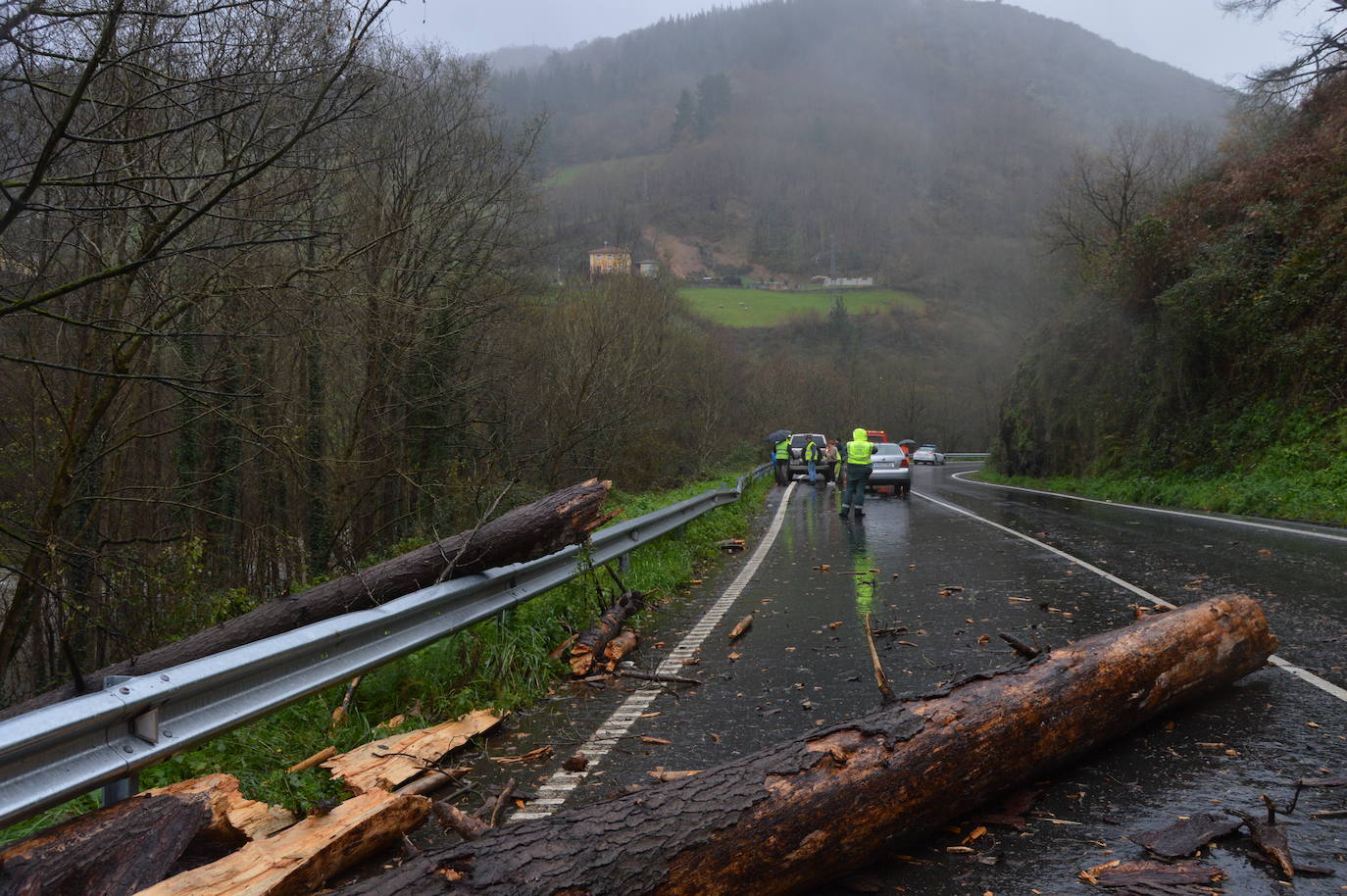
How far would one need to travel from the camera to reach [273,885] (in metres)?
2.96

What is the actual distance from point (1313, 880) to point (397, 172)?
18.1 metres

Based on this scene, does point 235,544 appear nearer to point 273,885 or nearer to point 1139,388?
point 273,885

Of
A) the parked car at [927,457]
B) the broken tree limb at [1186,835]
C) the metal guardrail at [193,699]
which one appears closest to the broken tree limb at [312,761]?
the metal guardrail at [193,699]

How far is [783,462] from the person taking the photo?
38.9 metres

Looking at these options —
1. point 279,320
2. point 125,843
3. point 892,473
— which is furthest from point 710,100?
point 125,843

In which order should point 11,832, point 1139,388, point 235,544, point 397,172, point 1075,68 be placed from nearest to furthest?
point 11,832 → point 235,544 → point 397,172 → point 1139,388 → point 1075,68

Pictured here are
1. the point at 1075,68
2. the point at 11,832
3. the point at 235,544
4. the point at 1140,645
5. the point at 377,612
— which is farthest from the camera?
the point at 1075,68

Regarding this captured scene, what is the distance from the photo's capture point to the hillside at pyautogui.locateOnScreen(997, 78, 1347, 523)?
2008cm

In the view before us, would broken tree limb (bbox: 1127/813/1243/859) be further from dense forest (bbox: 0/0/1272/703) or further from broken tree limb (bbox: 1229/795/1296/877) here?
dense forest (bbox: 0/0/1272/703)

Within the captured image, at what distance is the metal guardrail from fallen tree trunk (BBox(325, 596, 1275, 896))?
40.6 inches

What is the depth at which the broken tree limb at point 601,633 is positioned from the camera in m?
6.77

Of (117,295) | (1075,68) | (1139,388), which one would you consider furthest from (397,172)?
(1075,68)

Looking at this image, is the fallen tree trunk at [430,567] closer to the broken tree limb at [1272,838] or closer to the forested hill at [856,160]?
the broken tree limb at [1272,838]

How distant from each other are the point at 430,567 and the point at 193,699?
3.02 meters
